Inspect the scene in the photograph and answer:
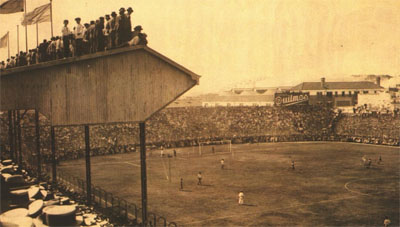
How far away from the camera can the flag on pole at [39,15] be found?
20359mm

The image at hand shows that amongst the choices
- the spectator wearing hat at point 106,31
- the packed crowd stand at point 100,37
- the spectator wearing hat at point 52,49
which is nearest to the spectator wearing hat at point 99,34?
the packed crowd stand at point 100,37

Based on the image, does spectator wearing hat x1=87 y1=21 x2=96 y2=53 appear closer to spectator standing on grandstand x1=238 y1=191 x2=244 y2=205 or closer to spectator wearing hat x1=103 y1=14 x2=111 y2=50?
spectator wearing hat x1=103 y1=14 x2=111 y2=50

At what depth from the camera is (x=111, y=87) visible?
1513 cm

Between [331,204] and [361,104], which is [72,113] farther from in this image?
[361,104]

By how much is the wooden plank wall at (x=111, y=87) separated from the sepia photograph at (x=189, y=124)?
1.8 inches

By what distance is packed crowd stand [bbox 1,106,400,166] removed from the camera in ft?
172

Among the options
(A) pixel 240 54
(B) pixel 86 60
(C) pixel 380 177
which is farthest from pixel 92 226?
(A) pixel 240 54

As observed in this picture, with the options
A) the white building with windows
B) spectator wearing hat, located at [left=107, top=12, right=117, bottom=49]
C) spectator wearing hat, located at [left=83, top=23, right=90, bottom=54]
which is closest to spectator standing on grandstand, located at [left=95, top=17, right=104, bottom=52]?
spectator wearing hat, located at [left=83, top=23, right=90, bottom=54]

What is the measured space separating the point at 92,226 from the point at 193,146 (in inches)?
1871

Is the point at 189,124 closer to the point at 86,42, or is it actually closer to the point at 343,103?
the point at 343,103

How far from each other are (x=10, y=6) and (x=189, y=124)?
50306mm

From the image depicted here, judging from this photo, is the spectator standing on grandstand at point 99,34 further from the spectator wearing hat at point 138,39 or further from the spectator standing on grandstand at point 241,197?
the spectator standing on grandstand at point 241,197

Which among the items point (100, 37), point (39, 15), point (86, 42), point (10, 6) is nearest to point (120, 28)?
point (100, 37)

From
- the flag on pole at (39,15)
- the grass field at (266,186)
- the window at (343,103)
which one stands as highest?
the flag on pole at (39,15)
